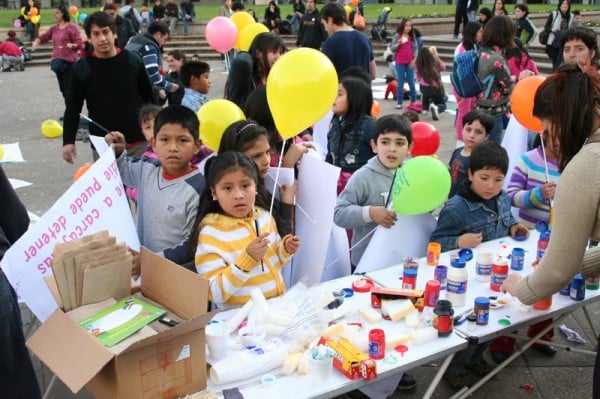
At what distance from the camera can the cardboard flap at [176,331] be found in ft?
5.98

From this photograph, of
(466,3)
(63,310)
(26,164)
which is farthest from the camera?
(466,3)

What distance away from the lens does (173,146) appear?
3023 millimetres

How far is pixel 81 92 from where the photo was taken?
4453 millimetres

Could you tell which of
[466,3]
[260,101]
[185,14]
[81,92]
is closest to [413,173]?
[260,101]

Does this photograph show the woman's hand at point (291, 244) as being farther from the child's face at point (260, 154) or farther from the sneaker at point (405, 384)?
the sneaker at point (405, 384)

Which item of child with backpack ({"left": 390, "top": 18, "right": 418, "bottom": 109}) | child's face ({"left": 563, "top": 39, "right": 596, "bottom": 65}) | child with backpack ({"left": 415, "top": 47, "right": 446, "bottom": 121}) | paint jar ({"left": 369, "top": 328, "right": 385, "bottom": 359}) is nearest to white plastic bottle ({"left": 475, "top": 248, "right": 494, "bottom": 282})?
paint jar ({"left": 369, "top": 328, "right": 385, "bottom": 359})

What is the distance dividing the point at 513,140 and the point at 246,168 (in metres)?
2.60

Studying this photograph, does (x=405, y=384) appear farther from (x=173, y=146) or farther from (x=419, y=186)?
(x=173, y=146)

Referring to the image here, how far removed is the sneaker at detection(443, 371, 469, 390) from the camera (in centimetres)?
Result: 322

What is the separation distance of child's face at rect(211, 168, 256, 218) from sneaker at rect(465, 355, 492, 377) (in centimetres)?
163

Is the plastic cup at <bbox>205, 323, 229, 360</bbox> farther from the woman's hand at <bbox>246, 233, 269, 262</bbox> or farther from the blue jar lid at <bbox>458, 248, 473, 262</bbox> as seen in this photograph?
the blue jar lid at <bbox>458, 248, 473, 262</bbox>

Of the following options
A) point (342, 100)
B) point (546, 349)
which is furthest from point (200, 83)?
point (546, 349)

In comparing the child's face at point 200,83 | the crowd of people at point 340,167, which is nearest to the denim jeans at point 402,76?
the crowd of people at point 340,167

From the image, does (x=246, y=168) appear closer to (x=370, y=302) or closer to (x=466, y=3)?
(x=370, y=302)
